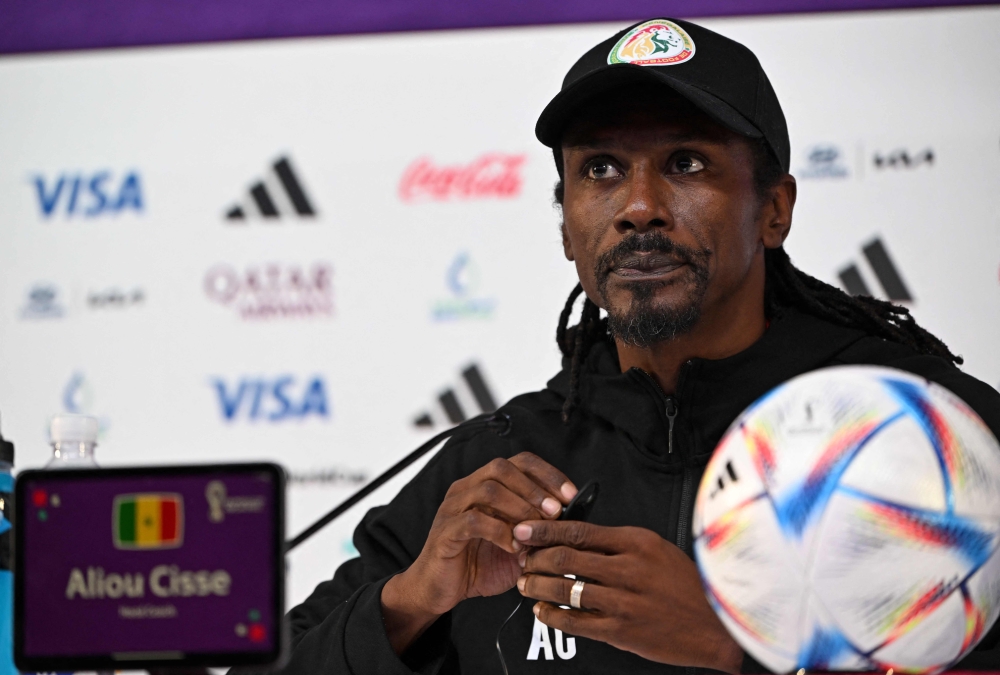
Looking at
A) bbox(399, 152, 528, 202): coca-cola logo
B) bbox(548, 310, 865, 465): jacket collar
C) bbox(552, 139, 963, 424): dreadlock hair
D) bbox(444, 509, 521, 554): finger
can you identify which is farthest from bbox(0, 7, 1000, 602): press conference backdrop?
bbox(444, 509, 521, 554): finger

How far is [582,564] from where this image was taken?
3.17 ft

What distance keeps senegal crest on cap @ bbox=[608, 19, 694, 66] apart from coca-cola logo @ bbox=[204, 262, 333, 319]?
158 centimetres

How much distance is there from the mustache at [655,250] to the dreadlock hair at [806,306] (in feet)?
0.47

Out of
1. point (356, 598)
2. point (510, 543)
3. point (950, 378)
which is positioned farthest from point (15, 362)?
point (950, 378)

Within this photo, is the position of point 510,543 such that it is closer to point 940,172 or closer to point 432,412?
point 432,412

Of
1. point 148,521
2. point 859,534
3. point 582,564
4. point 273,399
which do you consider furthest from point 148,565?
point 273,399

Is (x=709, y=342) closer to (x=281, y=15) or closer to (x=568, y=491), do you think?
(x=568, y=491)

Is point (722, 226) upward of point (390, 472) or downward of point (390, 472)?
upward

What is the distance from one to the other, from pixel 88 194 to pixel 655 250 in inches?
81.9

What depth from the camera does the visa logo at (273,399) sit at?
2695 millimetres

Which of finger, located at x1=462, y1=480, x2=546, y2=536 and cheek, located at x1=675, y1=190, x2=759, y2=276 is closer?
finger, located at x1=462, y1=480, x2=546, y2=536

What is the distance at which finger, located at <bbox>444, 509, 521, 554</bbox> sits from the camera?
1.04m

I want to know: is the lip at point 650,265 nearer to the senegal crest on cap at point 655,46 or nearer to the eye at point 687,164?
the eye at point 687,164

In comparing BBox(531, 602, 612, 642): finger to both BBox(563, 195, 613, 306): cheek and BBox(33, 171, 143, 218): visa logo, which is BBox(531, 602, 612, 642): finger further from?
BBox(33, 171, 143, 218): visa logo
